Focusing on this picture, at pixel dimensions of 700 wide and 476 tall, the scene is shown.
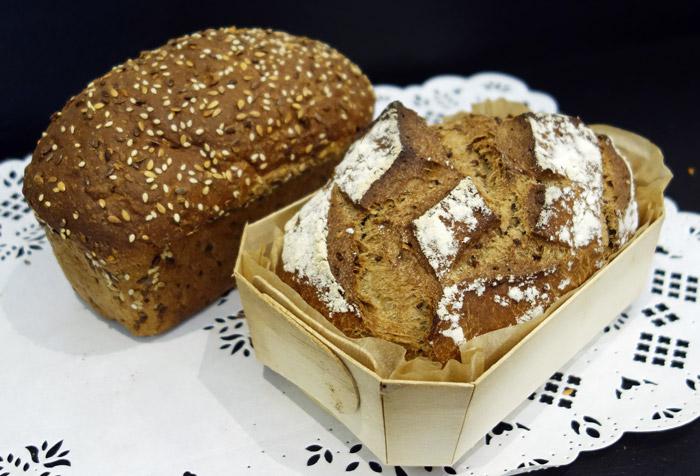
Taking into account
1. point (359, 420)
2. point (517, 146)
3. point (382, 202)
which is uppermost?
point (517, 146)

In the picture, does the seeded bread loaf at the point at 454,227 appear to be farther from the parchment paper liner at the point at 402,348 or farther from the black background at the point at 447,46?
the black background at the point at 447,46

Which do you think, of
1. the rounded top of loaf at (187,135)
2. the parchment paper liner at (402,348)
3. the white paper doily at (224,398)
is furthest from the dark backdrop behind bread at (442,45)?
the white paper doily at (224,398)

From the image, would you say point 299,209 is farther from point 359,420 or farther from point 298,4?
point 298,4

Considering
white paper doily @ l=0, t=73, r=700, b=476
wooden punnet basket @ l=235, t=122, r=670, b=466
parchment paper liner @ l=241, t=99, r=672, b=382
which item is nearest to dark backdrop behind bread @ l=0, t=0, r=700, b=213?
parchment paper liner @ l=241, t=99, r=672, b=382

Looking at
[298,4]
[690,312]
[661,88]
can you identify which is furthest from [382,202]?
[661,88]

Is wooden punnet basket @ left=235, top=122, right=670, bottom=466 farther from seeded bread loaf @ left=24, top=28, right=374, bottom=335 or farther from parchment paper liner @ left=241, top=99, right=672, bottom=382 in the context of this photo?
seeded bread loaf @ left=24, top=28, right=374, bottom=335

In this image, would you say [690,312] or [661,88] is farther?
[661,88]

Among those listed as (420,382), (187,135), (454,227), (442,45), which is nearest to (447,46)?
(442,45)
